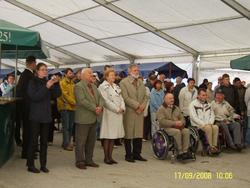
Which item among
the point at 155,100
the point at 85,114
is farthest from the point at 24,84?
the point at 155,100

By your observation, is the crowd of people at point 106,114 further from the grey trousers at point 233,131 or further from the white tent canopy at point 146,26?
the white tent canopy at point 146,26

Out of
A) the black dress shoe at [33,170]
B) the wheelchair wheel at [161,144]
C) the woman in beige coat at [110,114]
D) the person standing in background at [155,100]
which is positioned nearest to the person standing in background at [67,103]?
the woman in beige coat at [110,114]

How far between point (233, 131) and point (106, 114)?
2962 mm

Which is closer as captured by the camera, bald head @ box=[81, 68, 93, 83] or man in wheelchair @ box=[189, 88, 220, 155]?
bald head @ box=[81, 68, 93, 83]

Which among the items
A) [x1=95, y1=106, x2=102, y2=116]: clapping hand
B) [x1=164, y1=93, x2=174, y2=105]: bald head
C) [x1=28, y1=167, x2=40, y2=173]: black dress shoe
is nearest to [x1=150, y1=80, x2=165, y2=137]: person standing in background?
[x1=164, y1=93, x2=174, y2=105]: bald head

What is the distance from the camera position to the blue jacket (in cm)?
877

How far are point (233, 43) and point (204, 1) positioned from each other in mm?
2712

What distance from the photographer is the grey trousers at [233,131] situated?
789cm

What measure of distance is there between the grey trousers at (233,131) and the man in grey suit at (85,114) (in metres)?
2.96

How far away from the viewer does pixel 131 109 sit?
661 cm

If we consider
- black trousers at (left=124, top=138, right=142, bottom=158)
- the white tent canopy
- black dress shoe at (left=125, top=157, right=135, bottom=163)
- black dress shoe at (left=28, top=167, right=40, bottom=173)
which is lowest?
black dress shoe at (left=28, top=167, right=40, bottom=173)

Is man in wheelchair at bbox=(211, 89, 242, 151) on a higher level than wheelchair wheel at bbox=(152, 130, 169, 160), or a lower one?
higher

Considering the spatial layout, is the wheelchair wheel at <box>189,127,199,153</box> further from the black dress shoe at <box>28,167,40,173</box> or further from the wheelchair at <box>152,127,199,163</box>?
the black dress shoe at <box>28,167,40,173</box>

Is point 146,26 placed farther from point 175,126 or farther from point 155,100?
point 175,126
